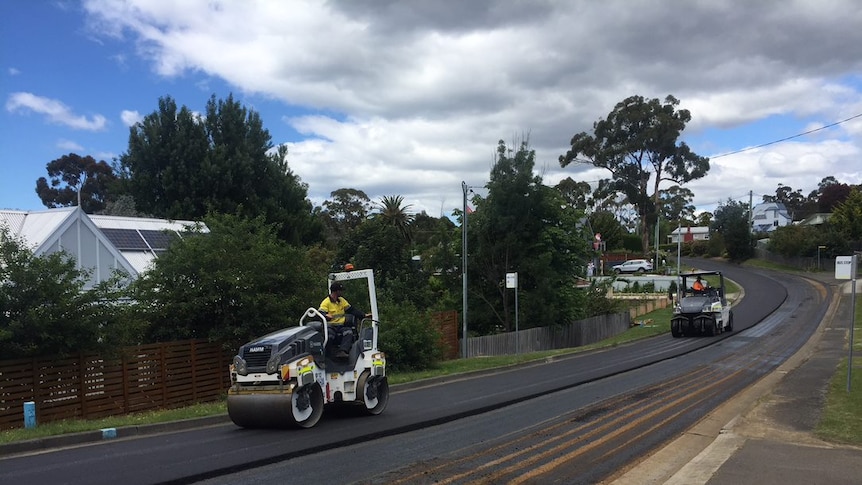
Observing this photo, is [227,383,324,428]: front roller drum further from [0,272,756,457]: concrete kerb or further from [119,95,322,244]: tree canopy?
[119,95,322,244]: tree canopy

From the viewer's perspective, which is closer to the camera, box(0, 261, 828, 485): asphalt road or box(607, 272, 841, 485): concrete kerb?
box(607, 272, 841, 485): concrete kerb

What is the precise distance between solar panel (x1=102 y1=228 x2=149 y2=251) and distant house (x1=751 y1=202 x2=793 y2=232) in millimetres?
125137

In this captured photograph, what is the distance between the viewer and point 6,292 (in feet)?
37.6

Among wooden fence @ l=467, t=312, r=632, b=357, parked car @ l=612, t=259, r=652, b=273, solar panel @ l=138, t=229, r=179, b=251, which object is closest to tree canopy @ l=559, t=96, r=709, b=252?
parked car @ l=612, t=259, r=652, b=273

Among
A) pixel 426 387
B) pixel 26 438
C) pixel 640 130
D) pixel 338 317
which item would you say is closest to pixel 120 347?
pixel 26 438

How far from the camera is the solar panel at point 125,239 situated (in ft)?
76.8

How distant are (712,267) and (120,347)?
7499 centimetres

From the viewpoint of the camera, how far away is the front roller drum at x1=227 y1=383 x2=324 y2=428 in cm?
958

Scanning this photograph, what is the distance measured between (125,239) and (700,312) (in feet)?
81.1

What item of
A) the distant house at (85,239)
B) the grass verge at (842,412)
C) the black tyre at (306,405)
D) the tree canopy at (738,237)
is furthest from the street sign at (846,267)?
the tree canopy at (738,237)

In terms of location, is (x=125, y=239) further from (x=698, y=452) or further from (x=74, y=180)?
(x=74, y=180)

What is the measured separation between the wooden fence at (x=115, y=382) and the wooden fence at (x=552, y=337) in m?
12.7

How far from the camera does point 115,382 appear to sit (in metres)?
13.7

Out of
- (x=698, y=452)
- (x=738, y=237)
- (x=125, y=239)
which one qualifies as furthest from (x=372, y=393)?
(x=738, y=237)
